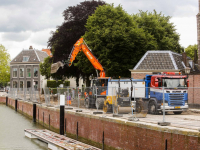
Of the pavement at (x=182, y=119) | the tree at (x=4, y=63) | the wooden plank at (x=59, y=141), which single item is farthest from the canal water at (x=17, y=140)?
the tree at (x=4, y=63)

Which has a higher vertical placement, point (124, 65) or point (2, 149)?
point (124, 65)

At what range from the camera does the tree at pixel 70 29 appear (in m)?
42.2

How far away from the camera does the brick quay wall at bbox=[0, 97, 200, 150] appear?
9914 millimetres

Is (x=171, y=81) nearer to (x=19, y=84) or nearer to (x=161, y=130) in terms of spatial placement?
(x=161, y=130)

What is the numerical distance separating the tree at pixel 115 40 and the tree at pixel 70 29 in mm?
6568

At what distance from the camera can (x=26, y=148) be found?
17.5 meters

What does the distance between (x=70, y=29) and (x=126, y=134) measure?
3150 centimetres

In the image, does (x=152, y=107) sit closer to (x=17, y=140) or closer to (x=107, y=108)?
(x=107, y=108)

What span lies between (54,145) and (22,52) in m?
67.7

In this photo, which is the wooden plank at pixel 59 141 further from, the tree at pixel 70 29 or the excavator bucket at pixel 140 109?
the tree at pixel 70 29

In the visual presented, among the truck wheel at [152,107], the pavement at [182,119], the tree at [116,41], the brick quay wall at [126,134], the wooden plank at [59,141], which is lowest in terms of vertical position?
the wooden plank at [59,141]

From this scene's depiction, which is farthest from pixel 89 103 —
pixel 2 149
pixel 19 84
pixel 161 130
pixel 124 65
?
pixel 19 84

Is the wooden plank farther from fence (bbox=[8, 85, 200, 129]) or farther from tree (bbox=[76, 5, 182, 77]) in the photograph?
tree (bbox=[76, 5, 182, 77])

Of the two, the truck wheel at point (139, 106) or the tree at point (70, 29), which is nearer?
the truck wheel at point (139, 106)
